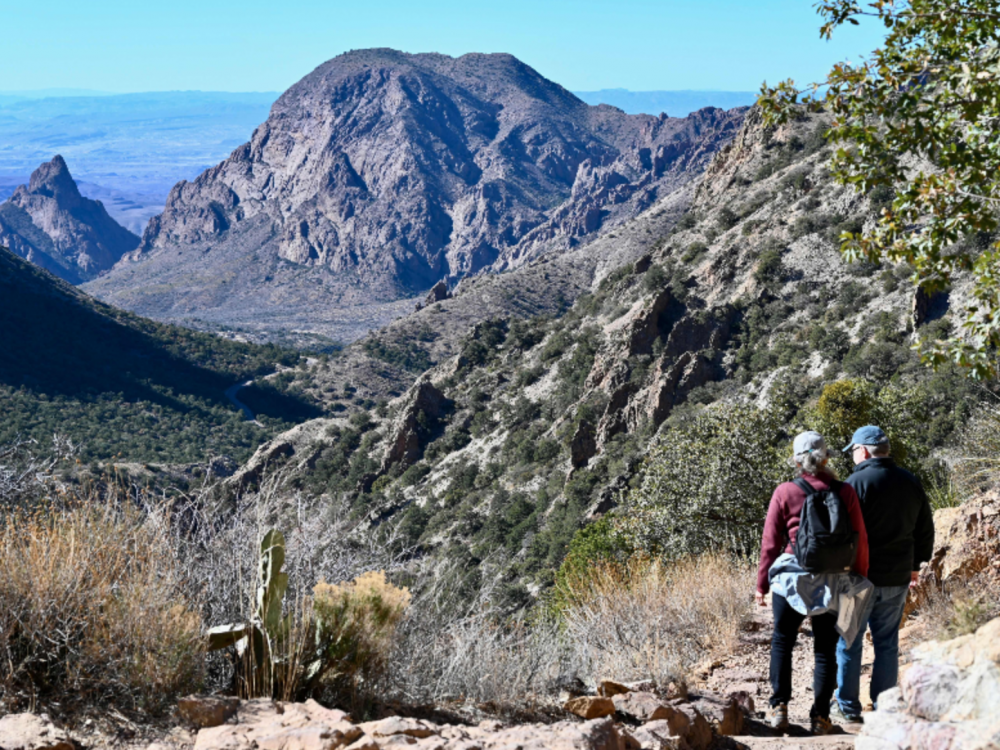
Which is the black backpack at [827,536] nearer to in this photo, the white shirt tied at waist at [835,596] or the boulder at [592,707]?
the white shirt tied at waist at [835,596]

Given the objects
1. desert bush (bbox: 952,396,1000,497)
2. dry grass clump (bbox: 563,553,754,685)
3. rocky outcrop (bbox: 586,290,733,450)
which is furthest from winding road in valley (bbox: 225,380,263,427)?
dry grass clump (bbox: 563,553,754,685)

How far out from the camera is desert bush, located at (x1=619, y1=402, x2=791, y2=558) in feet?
35.5

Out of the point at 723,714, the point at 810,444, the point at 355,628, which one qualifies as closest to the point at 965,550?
the point at 810,444

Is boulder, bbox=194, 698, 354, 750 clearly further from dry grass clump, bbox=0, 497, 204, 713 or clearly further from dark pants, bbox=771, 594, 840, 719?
dark pants, bbox=771, 594, 840, 719

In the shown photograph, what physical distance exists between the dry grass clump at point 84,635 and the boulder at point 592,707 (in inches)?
81.3

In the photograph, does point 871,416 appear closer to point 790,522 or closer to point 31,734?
point 790,522

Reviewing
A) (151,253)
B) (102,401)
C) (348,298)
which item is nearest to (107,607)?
(102,401)

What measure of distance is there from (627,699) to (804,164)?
32.9 meters

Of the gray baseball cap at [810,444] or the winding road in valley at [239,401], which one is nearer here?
the gray baseball cap at [810,444]

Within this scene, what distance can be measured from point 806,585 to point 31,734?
12.9 ft

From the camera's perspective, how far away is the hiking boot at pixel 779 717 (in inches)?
183

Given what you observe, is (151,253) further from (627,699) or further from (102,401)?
(627,699)

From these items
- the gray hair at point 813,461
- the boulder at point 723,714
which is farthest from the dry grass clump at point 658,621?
the gray hair at point 813,461

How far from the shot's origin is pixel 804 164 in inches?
1313
